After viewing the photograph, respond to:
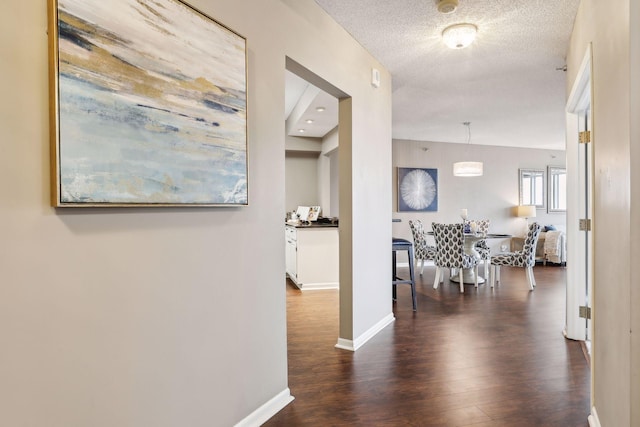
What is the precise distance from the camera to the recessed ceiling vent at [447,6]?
2439 mm

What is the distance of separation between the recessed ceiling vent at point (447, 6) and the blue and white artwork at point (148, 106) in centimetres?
140

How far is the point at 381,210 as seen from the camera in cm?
368

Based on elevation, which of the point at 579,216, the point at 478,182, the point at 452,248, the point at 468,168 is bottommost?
the point at 452,248

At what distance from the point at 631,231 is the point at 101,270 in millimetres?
1805

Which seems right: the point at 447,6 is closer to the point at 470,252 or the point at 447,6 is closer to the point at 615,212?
the point at 615,212

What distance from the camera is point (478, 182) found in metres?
8.41

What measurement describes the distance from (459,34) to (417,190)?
17.2 ft

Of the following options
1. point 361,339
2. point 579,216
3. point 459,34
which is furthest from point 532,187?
point 361,339

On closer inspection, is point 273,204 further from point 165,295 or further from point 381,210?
point 381,210

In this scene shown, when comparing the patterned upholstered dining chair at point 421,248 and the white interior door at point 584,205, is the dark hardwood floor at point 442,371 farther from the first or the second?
the patterned upholstered dining chair at point 421,248

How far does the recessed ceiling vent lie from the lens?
2439mm

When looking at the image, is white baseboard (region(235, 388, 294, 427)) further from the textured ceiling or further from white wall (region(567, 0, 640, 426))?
the textured ceiling

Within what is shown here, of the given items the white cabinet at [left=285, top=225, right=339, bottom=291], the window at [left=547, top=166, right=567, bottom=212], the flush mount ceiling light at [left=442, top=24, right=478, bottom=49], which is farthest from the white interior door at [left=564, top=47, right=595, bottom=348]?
the window at [left=547, top=166, right=567, bottom=212]

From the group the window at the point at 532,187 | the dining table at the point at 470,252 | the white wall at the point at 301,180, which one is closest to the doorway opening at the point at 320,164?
the white wall at the point at 301,180
